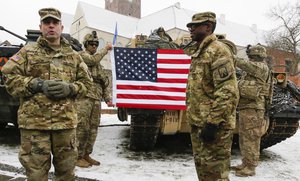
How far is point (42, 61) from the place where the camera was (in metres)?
2.96

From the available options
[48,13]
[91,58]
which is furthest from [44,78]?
[91,58]

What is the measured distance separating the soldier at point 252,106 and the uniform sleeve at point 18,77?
2.99 meters

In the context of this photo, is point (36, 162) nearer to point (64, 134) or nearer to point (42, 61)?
point (64, 134)

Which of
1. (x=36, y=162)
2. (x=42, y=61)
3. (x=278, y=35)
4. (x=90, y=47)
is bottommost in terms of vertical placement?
(x=36, y=162)

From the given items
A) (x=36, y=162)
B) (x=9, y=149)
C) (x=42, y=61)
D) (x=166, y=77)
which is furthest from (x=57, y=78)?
(x=9, y=149)

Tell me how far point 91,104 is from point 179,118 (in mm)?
1419

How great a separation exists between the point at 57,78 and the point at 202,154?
1.40m

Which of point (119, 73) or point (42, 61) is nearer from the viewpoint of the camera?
point (42, 61)

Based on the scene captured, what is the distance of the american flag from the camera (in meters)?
5.23

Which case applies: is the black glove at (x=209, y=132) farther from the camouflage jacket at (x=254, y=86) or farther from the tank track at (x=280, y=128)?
the tank track at (x=280, y=128)

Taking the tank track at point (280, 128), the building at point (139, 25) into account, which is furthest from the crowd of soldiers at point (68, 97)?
the building at point (139, 25)

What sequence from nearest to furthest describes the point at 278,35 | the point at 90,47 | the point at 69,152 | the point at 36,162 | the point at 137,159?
the point at 36,162 → the point at 69,152 → the point at 90,47 → the point at 137,159 → the point at 278,35

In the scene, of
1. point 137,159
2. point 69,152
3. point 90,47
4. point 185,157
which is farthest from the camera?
point 185,157

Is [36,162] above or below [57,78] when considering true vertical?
below
